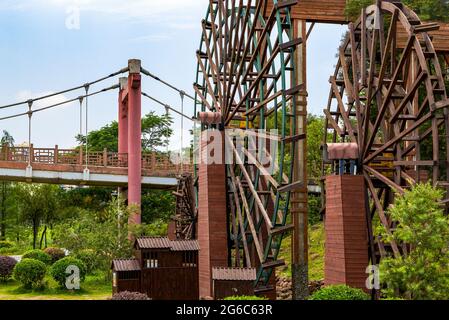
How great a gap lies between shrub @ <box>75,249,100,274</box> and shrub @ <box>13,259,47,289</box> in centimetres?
235

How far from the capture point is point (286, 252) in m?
32.5

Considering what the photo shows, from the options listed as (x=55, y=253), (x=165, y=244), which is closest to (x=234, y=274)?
(x=165, y=244)

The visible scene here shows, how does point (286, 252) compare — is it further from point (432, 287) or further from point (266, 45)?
point (432, 287)

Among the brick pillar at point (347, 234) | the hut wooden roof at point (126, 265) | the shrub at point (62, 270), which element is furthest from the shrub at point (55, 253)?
the brick pillar at point (347, 234)

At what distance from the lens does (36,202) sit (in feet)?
146

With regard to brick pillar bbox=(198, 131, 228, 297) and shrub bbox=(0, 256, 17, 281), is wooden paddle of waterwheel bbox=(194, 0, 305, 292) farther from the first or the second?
shrub bbox=(0, 256, 17, 281)

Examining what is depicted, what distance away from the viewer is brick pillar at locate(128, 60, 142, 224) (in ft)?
120

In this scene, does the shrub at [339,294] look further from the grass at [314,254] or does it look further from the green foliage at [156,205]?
the green foliage at [156,205]

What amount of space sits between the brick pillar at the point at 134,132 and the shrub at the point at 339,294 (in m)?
22.3

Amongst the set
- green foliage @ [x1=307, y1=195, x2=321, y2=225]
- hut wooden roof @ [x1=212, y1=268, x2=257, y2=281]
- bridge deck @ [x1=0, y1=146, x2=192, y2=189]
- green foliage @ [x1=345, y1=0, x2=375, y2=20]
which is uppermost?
green foliage @ [x1=345, y1=0, x2=375, y2=20]

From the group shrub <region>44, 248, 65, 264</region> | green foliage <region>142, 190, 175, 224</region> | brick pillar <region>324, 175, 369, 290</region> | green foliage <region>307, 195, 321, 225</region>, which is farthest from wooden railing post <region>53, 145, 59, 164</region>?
brick pillar <region>324, 175, 369, 290</region>
